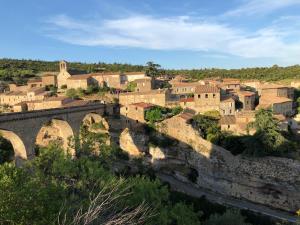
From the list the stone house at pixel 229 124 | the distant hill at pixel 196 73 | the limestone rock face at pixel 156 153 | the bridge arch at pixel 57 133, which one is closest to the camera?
the stone house at pixel 229 124

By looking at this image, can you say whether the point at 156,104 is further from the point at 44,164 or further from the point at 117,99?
the point at 44,164

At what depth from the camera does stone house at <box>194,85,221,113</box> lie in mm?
40834

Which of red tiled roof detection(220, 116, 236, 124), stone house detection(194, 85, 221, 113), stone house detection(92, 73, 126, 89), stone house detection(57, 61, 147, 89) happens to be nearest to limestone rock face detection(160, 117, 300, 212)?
red tiled roof detection(220, 116, 236, 124)

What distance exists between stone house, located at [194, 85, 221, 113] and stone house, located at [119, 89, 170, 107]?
503 centimetres

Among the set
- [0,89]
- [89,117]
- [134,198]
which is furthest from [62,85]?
[134,198]

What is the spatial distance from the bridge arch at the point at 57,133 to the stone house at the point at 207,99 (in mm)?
15912

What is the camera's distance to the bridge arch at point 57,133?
3590 cm

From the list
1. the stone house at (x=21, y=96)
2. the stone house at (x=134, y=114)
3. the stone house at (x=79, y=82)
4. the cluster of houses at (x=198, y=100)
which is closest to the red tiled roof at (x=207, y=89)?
the cluster of houses at (x=198, y=100)

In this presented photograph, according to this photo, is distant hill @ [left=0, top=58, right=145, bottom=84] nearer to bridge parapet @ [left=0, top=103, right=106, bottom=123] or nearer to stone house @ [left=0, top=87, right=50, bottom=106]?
stone house @ [left=0, top=87, right=50, bottom=106]

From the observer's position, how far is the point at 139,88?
5491 centimetres

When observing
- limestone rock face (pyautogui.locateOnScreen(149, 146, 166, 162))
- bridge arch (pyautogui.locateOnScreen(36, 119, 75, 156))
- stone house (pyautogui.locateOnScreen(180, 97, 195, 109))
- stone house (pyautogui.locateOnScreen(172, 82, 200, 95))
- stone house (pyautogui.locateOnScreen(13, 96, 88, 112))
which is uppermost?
stone house (pyautogui.locateOnScreen(172, 82, 200, 95))

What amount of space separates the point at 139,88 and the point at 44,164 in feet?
110

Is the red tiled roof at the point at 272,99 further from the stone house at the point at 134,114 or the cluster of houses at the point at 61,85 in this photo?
the cluster of houses at the point at 61,85

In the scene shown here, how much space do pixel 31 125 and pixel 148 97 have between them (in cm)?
1926
